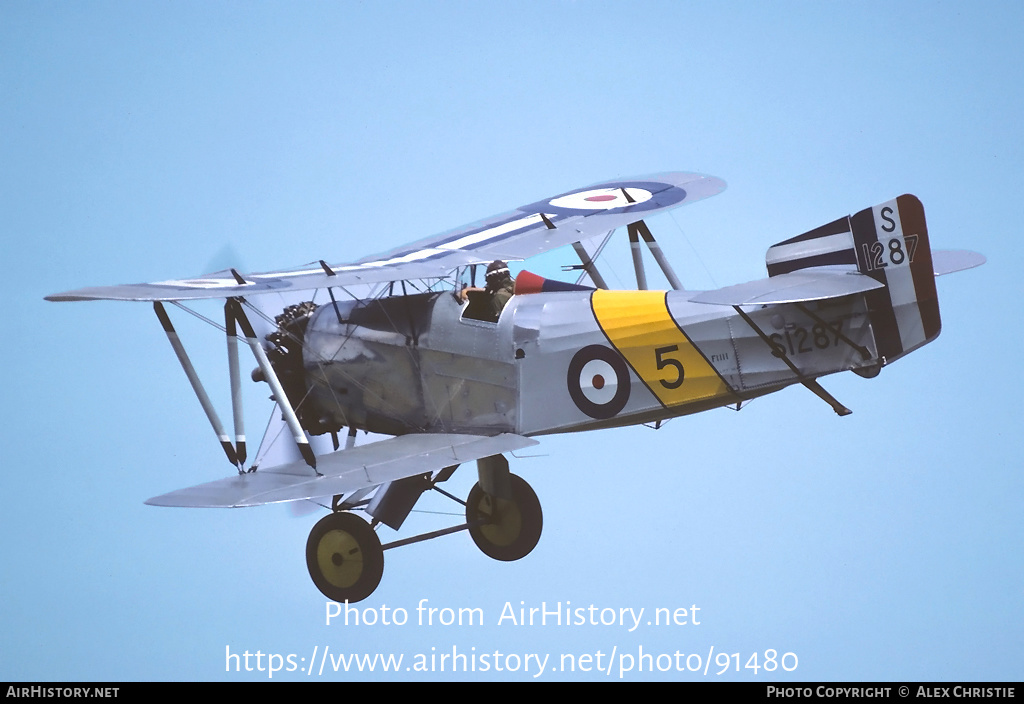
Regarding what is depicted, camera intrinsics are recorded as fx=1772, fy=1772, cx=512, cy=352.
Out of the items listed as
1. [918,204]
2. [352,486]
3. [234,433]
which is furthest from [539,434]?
[918,204]

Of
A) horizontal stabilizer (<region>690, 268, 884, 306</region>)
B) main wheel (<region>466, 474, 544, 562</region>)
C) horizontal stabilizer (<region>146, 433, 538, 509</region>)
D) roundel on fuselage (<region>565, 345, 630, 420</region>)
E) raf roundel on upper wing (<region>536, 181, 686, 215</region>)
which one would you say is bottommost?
main wheel (<region>466, 474, 544, 562</region>)

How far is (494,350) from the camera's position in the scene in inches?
500

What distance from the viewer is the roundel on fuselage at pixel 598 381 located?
12.3 meters

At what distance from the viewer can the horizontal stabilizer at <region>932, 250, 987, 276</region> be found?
11.9 metres

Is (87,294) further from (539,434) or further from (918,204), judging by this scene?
(918,204)

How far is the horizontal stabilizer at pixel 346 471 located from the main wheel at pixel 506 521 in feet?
3.94

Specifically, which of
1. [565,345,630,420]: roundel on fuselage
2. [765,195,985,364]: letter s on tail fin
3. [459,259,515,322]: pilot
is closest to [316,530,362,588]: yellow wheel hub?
A: [459,259,515,322]: pilot

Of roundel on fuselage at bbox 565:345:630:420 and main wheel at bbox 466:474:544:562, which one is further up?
roundel on fuselage at bbox 565:345:630:420

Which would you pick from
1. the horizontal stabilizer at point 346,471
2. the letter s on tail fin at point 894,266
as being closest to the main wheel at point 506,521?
the horizontal stabilizer at point 346,471

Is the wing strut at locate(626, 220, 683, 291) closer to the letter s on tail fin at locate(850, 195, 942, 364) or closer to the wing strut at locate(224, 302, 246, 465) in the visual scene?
the letter s on tail fin at locate(850, 195, 942, 364)

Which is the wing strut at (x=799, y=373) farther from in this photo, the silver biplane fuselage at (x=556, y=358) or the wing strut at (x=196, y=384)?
the wing strut at (x=196, y=384)

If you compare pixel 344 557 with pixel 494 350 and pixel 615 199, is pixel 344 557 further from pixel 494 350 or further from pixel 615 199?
pixel 615 199

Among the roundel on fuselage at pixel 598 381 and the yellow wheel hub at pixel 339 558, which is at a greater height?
the roundel on fuselage at pixel 598 381

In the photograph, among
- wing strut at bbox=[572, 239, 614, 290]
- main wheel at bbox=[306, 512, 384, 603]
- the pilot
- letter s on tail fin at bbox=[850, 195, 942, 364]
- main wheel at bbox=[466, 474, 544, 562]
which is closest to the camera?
letter s on tail fin at bbox=[850, 195, 942, 364]
